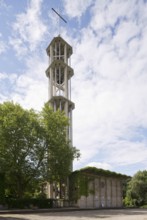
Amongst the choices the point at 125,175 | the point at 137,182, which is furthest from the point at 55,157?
the point at 137,182

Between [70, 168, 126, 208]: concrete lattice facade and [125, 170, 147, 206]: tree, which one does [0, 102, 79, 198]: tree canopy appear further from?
[125, 170, 147, 206]: tree

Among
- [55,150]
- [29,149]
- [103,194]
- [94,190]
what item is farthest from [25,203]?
[103,194]

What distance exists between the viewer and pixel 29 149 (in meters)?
46.1

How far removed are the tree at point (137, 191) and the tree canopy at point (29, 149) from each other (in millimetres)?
27848

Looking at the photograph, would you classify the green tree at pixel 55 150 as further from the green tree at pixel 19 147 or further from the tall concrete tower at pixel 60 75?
the tall concrete tower at pixel 60 75

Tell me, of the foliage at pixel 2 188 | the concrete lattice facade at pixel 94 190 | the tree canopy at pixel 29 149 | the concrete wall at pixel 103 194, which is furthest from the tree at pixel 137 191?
the foliage at pixel 2 188

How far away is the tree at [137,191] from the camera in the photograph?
7175 centimetres

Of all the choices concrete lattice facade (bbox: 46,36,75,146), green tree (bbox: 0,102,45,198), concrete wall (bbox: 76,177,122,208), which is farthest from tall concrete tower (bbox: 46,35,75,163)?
green tree (bbox: 0,102,45,198)

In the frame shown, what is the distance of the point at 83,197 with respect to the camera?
52.3 meters

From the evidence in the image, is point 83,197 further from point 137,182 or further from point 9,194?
point 137,182

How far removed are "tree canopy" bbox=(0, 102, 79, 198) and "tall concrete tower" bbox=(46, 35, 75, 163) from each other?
1806cm

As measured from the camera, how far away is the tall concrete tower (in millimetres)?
68438

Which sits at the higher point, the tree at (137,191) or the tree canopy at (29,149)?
the tree canopy at (29,149)

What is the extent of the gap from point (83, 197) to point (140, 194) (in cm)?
2373
